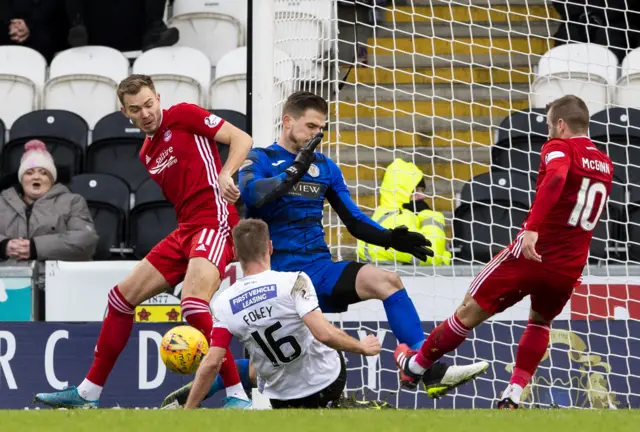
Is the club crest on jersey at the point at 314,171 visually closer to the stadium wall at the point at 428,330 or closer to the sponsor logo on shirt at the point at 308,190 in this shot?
the sponsor logo on shirt at the point at 308,190

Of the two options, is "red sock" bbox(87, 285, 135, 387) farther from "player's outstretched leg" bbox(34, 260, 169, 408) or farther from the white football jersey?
the white football jersey

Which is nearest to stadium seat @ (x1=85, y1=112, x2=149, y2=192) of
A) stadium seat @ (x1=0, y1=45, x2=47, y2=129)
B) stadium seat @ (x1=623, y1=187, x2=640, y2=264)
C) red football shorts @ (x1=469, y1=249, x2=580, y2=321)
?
stadium seat @ (x1=0, y1=45, x2=47, y2=129)

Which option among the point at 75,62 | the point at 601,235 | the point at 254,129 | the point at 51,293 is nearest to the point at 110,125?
the point at 75,62

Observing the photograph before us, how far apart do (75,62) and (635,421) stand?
7623 mm

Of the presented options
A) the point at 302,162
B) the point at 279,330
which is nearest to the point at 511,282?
the point at 302,162

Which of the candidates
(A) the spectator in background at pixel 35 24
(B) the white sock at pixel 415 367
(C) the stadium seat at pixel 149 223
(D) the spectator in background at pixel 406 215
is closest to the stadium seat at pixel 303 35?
(D) the spectator in background at pixel 406 215

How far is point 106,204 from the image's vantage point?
9.02m

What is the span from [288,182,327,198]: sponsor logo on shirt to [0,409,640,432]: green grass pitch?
1.87m

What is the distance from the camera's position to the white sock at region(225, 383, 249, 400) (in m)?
6.50

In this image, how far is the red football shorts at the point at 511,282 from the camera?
6.55 meters

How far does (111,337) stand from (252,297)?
1.20 m

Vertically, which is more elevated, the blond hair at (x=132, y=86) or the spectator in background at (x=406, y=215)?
the blond hair at (x=132, y=86)

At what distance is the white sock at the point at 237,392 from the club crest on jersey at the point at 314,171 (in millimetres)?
1143

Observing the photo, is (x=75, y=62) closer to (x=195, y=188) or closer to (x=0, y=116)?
(x=0, y=116)
